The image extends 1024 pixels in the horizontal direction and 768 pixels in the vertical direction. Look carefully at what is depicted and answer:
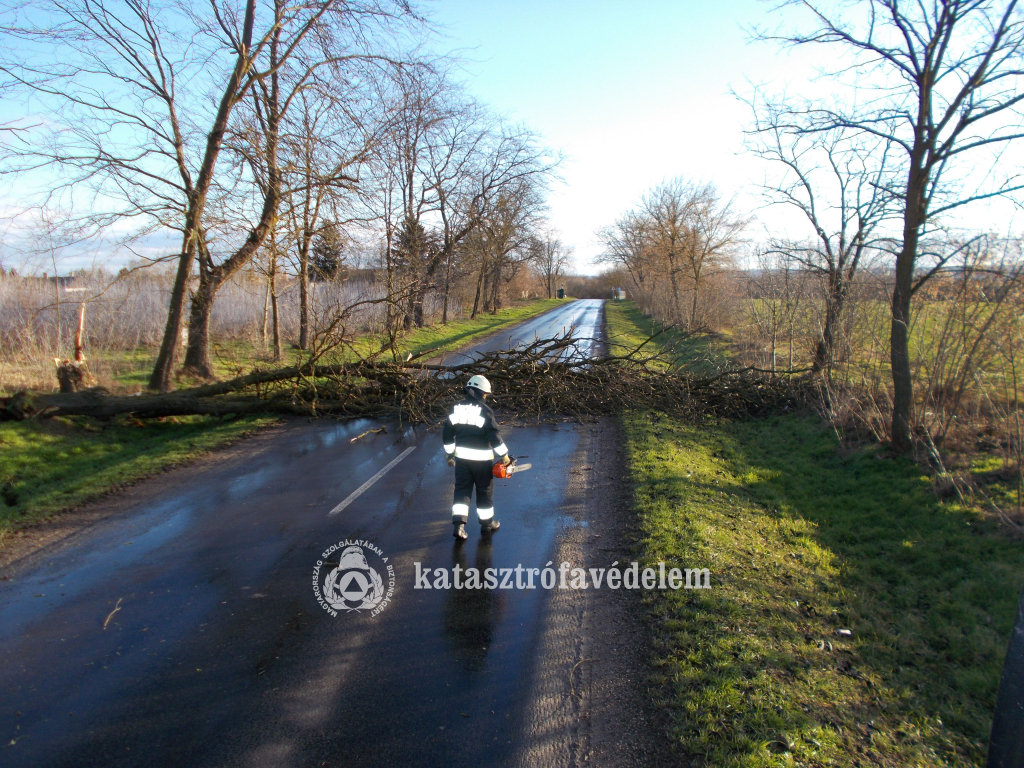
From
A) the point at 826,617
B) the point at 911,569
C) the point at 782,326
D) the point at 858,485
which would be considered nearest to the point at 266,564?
the point at 826,617

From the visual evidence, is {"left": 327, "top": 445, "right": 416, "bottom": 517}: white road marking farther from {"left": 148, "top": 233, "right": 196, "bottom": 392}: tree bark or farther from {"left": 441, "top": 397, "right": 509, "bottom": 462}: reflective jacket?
{"left": 148, "top": 233, "right": 196, "bottom": 392}: tree bark

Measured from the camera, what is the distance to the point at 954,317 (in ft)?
25.1

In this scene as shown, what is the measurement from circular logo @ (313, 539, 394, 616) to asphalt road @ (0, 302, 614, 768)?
50 millimetres

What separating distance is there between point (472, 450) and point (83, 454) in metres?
7.00

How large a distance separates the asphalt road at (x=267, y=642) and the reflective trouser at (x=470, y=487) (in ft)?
0.94

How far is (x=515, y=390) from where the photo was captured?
40.4 ft

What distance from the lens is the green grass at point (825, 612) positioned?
3.39 metres

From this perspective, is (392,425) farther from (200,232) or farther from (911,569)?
(911,569)

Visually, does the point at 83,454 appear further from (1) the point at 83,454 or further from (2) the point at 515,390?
(2) the point at 515,390

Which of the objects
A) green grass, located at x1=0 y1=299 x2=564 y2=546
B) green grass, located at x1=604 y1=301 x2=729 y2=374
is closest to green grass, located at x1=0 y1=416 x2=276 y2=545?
green grass, located at x1=0 y1=299 x2=564 y2=546

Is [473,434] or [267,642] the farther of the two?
[473,434]

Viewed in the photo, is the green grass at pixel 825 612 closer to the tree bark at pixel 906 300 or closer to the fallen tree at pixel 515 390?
the tree bark at pixel 906 300

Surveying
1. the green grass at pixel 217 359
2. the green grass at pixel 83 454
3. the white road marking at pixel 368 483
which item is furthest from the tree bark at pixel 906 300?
the green grass at pixel 83 454

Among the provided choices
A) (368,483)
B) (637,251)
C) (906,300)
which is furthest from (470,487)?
(637,251)
